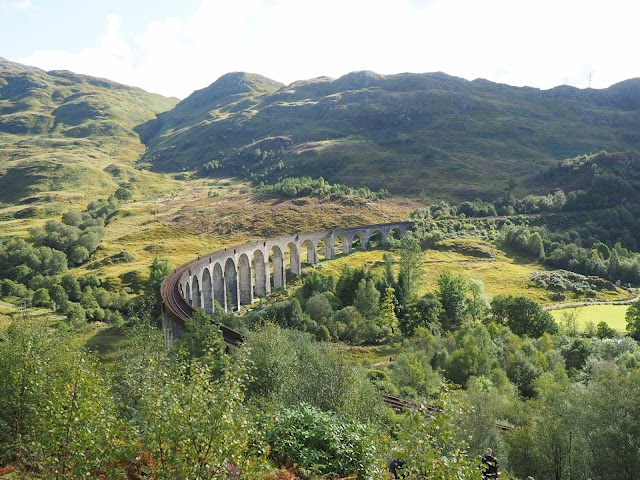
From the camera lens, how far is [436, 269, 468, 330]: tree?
65.5 meters

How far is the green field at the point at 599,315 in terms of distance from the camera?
64637 millimetres

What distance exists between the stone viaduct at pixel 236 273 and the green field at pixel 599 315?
4611 cm

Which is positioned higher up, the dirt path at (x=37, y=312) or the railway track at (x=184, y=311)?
the railway track at (x=184, y=311)

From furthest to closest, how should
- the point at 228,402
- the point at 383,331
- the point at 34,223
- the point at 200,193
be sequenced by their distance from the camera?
the point at 200,193
the point at 34,223
the point at 383,331
the point at 228,402

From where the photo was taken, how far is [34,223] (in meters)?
126

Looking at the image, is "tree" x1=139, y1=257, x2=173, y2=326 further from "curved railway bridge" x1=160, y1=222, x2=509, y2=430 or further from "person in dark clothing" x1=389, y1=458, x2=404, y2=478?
"person in dark clothing" x1=389, y1=458, x2=404, y2=478

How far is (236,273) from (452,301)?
32536mm

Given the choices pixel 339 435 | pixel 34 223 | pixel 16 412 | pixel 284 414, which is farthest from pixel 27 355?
pixel 34 223

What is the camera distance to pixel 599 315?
69812mm

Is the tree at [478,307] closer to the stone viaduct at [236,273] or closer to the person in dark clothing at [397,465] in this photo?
the stone viaduct at [236,273]

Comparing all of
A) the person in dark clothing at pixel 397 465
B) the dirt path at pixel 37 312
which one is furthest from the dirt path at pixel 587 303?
the dirt path at pixel 37 312

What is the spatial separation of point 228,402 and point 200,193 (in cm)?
17223

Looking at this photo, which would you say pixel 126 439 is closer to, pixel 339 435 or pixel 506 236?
pixel 339 435

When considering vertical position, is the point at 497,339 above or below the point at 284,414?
below
